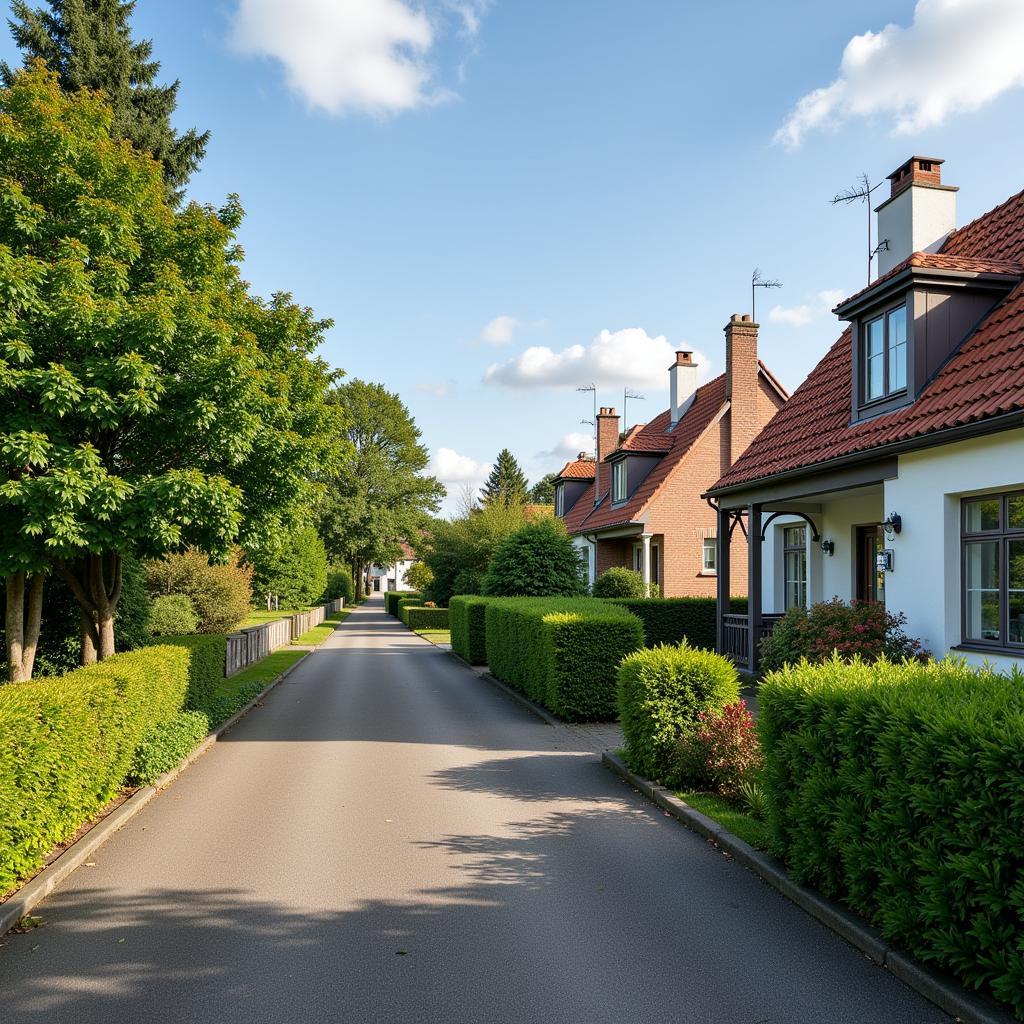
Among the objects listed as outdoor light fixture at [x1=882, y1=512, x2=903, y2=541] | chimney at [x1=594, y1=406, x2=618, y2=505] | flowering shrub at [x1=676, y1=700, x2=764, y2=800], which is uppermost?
chimney at [x1=594, y1=406, x2=618, y2=505]

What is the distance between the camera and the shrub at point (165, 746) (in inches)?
352

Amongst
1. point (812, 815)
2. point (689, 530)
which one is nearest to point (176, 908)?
point (812, 815)

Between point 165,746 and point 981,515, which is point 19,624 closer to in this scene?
point 165,746

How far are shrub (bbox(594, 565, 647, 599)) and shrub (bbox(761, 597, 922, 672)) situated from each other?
13746mm

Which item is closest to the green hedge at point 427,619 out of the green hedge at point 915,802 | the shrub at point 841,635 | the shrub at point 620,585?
the shrub at point 620,585

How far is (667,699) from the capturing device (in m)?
9.09

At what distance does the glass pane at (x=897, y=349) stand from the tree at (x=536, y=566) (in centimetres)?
1204

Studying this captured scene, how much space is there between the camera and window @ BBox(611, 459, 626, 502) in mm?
30734

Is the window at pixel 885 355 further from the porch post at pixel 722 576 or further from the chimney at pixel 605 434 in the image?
the chimney at pixel 605 434

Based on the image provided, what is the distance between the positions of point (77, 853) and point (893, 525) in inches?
394

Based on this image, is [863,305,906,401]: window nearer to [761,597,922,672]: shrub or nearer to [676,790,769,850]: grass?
[761,597,922,672]: shrub

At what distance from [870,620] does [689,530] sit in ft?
54.8

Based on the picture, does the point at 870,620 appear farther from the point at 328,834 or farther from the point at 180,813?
the point at 180,813

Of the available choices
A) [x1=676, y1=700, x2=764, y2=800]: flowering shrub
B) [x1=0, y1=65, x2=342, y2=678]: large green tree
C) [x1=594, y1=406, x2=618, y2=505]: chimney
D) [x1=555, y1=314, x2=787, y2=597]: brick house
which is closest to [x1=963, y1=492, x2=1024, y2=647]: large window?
[x1=676, y1=700, x2=764, y2=800]: flowering shrub
